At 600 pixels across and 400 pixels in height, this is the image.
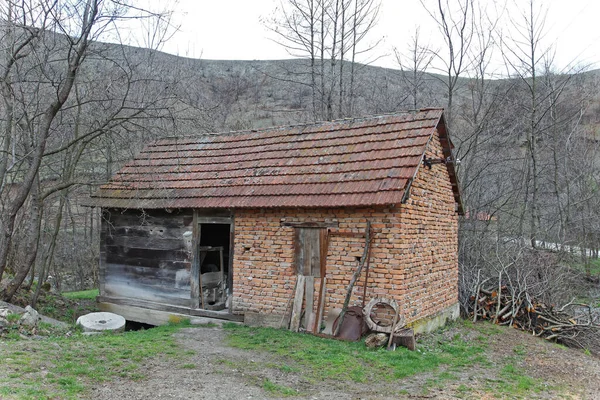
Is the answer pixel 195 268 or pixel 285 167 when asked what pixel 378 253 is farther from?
pixel 195 268

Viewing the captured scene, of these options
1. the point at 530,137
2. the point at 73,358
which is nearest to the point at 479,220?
the point at 530,137

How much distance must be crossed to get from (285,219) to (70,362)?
4.71 m

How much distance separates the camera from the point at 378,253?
857 centimetres

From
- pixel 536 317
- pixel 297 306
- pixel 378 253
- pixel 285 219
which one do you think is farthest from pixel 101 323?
pixel 536 317

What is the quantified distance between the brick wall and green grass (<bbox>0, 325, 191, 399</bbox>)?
2.23 m

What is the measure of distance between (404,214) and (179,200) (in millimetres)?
5306

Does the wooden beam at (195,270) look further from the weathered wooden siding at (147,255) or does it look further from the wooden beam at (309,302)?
the wooden beam at (309,302)

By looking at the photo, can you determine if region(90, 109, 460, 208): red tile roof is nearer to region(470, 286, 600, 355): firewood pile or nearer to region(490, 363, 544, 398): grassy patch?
region(490, 363, 544, 398): grassy patch

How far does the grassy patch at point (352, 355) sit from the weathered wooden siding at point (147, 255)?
2647 millimetres

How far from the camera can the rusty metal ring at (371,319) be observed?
8234 mm

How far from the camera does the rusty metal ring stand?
8.23 metres

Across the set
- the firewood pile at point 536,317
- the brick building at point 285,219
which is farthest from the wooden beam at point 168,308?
the firewood pile at point 536,317

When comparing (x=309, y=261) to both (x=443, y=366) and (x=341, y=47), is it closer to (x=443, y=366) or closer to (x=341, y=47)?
(x=443, y=366)

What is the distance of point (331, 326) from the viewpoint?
29.0 ft
